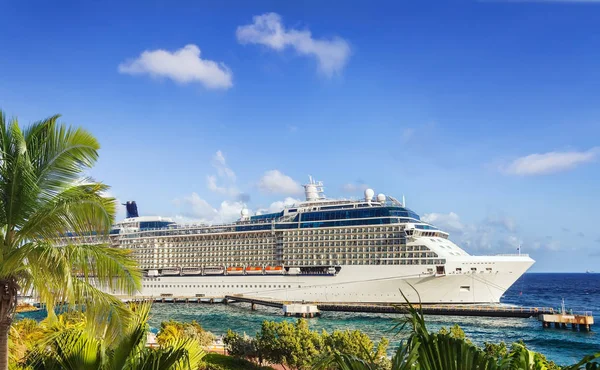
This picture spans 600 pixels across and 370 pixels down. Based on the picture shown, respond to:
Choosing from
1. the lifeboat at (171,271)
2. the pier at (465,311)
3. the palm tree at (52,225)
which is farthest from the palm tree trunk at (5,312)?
the lifeboat at (171,271)

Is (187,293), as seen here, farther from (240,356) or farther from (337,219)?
(240,356)

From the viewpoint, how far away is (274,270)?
189 ft

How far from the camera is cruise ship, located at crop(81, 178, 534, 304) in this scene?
151 ft

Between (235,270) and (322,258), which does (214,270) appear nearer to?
(235,270)

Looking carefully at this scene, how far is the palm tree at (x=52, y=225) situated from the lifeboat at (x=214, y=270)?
181 feet

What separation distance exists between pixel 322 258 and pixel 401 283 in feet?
33.1

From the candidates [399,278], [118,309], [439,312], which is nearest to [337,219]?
[399,278]

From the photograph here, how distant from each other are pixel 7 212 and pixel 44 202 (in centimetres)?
45

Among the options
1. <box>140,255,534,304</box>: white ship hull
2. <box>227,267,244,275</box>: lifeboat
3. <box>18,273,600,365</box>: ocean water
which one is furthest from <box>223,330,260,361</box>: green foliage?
<box>227,267,244,275</box>: lifeboat

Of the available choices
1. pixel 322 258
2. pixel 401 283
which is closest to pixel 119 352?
pixel 401 283

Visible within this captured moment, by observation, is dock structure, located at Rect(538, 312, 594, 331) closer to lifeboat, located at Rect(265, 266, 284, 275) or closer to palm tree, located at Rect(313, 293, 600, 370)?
lifeboat, located at Rect(265, 266, 284, 275)

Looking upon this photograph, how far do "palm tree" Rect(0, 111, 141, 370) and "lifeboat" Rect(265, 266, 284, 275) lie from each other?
4995 centimetres

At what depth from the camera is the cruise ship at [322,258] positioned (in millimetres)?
46094

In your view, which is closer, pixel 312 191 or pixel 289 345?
pixel 289 345
